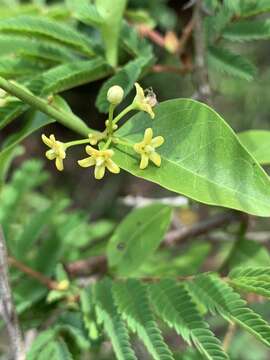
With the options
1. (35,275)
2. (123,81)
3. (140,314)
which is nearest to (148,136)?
(123,81)

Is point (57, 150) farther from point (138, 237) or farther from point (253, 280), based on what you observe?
point (138, 237)

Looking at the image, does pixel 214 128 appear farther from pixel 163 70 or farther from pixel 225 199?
pixel 163 70

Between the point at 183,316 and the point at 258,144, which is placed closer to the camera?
the point at 183,316

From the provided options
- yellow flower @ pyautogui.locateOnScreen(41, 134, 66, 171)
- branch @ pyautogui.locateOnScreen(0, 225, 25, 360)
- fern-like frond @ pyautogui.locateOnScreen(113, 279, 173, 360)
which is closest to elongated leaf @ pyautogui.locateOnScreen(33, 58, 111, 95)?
yellow flower @ pyautogui.locateOnScreen(41, 134, 66, 171)

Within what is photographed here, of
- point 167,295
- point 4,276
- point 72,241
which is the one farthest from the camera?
point 72,241

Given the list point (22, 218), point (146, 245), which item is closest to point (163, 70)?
point (146, 245)

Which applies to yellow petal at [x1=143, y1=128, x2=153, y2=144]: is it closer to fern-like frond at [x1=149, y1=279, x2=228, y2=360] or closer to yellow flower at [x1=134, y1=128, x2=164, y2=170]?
yellow flower at [x1=134, y1=128, x2=164, y2=170]

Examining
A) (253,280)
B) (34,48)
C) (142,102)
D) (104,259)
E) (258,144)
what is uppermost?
(34,48)
